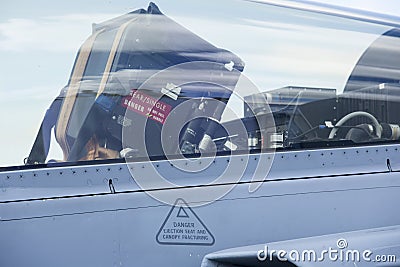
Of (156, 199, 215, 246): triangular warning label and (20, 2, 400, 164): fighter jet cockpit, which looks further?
(20, 2, 400, 164): fighter jet cockpit

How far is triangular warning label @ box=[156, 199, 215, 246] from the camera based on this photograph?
9.69 ft

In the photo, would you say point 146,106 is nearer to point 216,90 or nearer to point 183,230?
point 216,90

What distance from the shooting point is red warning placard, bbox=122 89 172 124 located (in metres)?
3.26

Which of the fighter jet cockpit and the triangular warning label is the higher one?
the fighter jet cockpit

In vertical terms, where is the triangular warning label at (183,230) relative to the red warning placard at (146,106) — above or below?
below

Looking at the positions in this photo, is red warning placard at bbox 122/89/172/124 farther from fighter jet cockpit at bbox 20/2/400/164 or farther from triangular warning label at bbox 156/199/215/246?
triangular warning label at bbox 156/199/215/246

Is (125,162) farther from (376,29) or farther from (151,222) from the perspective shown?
(376,29)

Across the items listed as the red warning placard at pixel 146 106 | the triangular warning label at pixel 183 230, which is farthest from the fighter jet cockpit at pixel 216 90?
the triangular warning label at pixel 183 230

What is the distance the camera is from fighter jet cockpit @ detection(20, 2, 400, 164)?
322cm

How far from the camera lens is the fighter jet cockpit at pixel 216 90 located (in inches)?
127

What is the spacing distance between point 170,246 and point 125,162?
47cm

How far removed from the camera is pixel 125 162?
3088mm

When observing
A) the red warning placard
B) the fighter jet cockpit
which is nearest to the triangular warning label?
the fighter jet cockpit

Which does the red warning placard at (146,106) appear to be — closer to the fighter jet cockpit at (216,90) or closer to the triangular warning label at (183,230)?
the fighter jet cockpit at (216,90)
